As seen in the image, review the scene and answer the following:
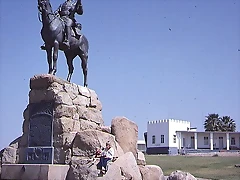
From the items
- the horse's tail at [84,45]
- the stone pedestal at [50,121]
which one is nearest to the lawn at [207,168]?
the horse's tail at [84,45]

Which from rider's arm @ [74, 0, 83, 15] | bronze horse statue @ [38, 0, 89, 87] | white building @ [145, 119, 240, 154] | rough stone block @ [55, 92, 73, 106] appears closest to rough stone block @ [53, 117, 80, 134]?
rough stone block @ [55, 92, 73, 106]

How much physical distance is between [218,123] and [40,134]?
7602cm

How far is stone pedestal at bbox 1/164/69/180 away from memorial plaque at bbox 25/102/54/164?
0.46 meters

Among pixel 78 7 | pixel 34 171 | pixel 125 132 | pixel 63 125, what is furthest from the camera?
pixel 78 7

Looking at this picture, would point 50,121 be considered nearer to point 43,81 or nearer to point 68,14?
point 43,81

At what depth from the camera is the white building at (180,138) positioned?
67438 millimetres

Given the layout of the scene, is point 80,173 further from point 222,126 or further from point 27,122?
point 222,126

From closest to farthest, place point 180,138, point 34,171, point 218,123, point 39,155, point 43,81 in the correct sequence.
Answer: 1. point 34,171
2. point 39,155
3. point 43,81
4. point 180,138
5. point 218,123

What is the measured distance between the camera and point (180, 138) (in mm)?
69312

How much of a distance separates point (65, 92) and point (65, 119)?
87cm

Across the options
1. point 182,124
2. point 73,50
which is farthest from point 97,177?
point 182,124

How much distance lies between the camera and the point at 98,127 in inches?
505

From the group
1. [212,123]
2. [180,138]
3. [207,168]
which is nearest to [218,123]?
[212,123]

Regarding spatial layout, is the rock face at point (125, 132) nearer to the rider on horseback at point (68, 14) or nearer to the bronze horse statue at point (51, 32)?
the bronze horse statue at point (51, 32)
